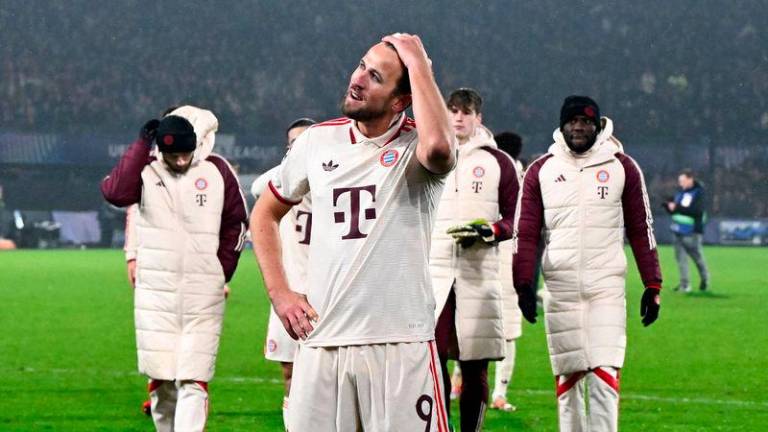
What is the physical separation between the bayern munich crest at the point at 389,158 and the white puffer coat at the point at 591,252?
3.23 meters

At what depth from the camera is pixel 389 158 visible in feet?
13.8

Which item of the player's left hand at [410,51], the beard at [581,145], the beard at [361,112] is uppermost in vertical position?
the player's left hand at [410,51]

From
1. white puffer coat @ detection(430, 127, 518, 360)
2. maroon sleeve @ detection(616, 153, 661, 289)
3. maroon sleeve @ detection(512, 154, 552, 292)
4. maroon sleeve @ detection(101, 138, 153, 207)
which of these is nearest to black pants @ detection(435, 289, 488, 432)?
white puffer coat @ detection(430, 127, 518, 360)

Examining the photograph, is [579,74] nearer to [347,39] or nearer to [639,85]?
[639,85]

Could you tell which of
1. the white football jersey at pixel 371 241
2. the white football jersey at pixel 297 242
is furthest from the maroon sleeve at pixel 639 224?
the white football jersey at pixel 371 241

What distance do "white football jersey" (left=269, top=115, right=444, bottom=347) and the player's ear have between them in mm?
62

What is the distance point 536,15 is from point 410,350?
4732 cm

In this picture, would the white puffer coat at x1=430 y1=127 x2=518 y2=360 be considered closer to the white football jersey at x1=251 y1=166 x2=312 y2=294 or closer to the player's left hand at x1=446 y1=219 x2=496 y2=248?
the player's left hand at x1=446 y1=219 x2=496 y2=248

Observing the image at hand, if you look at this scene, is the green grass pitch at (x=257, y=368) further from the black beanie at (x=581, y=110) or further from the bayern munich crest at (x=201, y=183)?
the black beanie at (x=581, y=110)

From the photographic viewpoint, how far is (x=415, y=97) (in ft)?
13.1

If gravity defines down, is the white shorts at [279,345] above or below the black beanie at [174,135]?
below

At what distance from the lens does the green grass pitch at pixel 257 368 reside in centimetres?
939

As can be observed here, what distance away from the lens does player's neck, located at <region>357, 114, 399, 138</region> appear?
422cm

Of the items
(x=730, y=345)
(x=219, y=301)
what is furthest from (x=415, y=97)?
(x=730, y=345)
